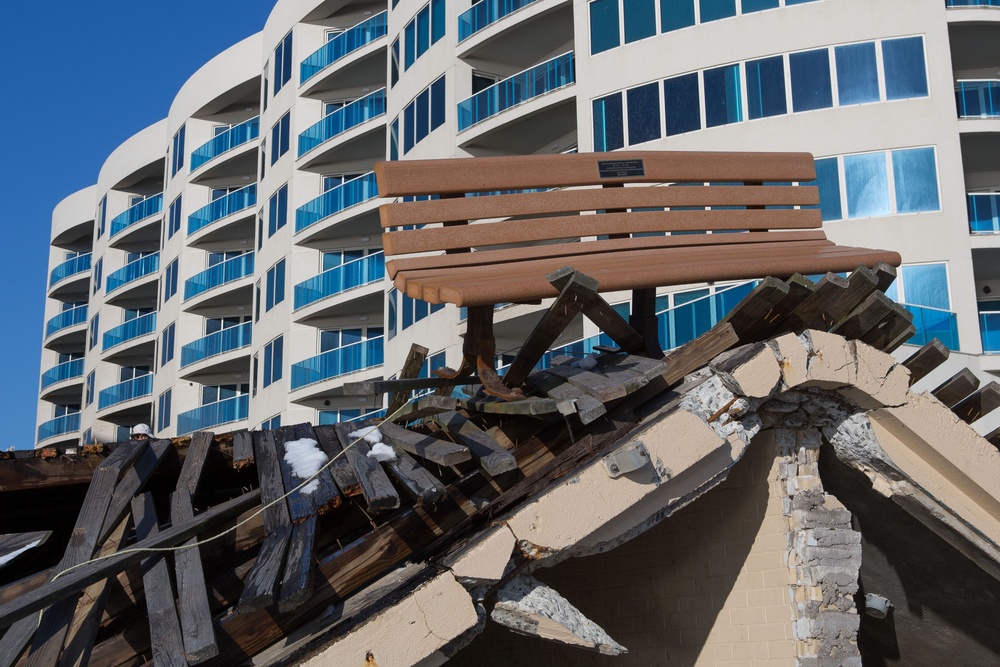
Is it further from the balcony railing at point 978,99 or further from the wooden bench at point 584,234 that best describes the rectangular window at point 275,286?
the wooden bench at point 584,234

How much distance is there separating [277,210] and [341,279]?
472 cm

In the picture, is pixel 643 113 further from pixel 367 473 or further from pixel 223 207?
pixel 223 207

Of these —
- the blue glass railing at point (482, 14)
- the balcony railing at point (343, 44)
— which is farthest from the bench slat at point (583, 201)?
the balcony railing at point (343, 44)

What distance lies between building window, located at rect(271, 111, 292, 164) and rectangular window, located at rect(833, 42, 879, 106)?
19412 mm

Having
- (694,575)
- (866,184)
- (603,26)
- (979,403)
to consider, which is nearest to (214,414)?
(603,26)

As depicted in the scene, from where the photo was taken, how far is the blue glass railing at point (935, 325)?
17.8 m

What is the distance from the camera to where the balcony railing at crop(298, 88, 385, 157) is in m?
31.3

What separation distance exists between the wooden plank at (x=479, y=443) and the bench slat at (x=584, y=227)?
1.18m

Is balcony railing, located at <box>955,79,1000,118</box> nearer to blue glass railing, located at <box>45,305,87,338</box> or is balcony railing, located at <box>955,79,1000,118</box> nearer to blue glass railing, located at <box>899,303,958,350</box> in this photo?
blue glass railing, located at <box>899,303,958,350</box>

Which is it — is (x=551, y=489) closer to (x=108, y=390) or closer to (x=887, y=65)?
(x=887, y=65)

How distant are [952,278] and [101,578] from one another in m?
17.2

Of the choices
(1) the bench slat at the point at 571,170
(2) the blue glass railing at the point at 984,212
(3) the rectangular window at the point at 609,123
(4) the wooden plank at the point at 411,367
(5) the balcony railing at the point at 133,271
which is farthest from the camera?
(5) the balcony railing at the point at 133,271

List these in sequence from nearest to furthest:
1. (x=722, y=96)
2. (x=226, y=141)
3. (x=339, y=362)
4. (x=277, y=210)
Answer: (x=722, y=96) < (x=339, y=362) < (x=277, y=210) < (x=226, y=141)

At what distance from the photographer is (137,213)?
46.0 meters
